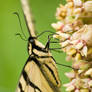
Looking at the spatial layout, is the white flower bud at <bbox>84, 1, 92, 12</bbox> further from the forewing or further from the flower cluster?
the forewing

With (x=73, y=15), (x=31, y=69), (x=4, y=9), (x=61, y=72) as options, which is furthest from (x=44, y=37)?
(x=73, y=15)

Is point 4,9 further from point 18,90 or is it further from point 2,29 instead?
point 18,90

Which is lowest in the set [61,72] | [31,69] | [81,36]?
[61,72]

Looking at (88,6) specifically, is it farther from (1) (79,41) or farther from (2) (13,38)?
(2) (13,38)

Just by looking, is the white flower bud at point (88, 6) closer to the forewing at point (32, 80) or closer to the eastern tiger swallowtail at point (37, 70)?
the eastern tiger swallowtail at point (37, 70)

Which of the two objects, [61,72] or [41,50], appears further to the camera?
[61,72]

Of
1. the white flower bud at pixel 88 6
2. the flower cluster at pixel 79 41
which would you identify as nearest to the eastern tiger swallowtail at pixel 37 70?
the flower cluster at pixel 79 41
